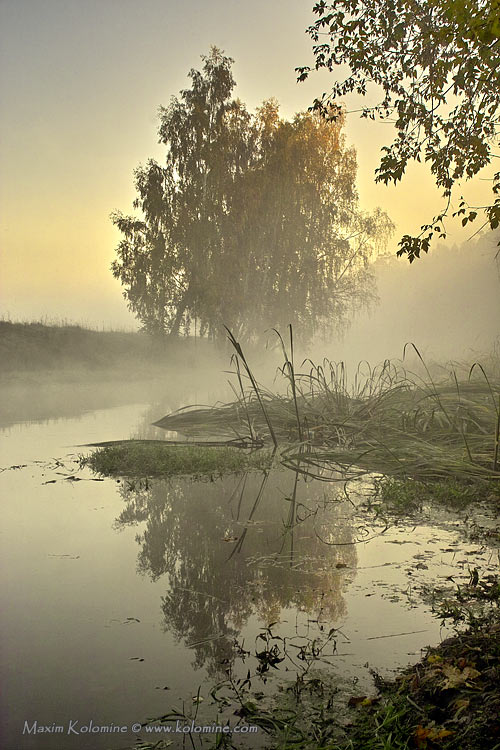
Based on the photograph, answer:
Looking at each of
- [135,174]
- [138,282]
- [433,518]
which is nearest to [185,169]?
[135,174]

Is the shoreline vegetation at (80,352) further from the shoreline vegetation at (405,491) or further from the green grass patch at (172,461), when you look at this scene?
the green grass patch at (172,461)

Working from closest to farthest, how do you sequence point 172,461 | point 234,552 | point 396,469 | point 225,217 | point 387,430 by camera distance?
1. point 234,552
2. point 396,469
3. point 172,461
4. point 387,430
5. point 225,217

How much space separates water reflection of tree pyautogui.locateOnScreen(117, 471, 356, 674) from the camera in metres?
2.54

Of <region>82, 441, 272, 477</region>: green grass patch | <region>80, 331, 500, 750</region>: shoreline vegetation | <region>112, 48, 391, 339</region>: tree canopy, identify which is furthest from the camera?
<region>112, 48, 391, 339</region>: tree canopy

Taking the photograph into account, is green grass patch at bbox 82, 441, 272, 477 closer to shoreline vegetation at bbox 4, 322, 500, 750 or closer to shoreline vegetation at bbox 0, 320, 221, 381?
shoreline vegetation at bbox 4, 322, 500, 750

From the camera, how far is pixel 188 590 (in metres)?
2.83

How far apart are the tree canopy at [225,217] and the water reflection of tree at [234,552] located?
46.0 feet

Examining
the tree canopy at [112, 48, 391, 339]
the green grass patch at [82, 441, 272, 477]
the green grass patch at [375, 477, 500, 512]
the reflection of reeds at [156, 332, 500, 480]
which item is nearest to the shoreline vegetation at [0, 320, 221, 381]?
the tree canopy at [112, 48, 391, 339]

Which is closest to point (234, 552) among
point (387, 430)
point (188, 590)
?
point (188, 590)

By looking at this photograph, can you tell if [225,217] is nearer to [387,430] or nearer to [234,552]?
[387,430]

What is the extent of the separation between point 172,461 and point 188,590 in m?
3.16

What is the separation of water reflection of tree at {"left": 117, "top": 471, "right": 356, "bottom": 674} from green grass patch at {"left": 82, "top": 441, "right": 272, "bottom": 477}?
1.68 feet

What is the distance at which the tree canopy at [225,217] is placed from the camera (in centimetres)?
1909

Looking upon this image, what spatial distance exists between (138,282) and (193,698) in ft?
60.5
